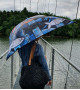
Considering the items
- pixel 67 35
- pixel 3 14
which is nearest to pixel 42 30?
pixel 67 35

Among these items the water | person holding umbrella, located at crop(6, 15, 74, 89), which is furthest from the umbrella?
the water

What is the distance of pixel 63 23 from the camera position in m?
1.22

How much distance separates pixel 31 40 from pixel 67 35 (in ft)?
132

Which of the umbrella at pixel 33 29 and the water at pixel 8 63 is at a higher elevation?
the umbrella at pixel 33 29

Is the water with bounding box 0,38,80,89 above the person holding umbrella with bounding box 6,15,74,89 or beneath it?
beneath

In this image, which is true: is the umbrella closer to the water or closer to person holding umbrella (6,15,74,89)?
person holding umbrella (6,15,74,89)

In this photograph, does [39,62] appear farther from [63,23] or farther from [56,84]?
[56,84]

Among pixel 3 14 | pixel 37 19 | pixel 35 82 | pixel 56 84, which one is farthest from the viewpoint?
pixel 3 14

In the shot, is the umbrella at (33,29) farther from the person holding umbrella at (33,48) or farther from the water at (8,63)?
the water at (8,63)

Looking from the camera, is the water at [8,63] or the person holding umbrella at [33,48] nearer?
the person holding umbrella at [33,48]

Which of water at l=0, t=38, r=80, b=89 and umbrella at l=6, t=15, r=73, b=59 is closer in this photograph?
umbrella at l=6, t=15, r=73, b=59

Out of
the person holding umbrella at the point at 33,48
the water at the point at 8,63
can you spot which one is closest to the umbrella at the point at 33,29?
the person holding umbrella at the point at 33,48

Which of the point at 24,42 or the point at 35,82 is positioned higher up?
the point at 24,42

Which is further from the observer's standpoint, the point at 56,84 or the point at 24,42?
the point at 56,84
